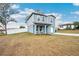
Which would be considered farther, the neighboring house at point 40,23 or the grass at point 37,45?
the neighboring house at point 40,23

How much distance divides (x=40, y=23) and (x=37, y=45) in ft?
1.20

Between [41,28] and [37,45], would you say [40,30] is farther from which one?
[37,45]

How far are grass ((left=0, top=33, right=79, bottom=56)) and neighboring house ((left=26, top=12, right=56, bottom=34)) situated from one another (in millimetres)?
88

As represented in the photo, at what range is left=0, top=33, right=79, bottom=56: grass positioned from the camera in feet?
9.29

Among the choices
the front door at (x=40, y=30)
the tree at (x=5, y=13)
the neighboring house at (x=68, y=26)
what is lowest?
the front door at (x=40, y=30)

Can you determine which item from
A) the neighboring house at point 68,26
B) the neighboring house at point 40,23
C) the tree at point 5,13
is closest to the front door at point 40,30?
the neighboring house at point 40,23

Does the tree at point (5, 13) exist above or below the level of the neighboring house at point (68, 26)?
above

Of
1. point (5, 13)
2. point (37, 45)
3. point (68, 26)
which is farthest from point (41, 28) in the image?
point (5, 13)

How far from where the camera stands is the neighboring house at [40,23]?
294cm

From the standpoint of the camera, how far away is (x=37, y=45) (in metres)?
2.88

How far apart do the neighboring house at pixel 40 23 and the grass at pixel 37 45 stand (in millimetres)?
88

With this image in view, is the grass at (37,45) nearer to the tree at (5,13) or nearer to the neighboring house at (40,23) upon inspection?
the neighboring house at (40,23)

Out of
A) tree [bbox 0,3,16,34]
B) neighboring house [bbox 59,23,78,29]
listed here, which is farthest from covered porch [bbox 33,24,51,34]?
tree [bbox 0,3,16,34]

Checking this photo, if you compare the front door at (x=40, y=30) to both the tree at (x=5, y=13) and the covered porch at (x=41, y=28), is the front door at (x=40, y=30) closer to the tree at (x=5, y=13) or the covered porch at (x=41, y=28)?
the covered porch at (x=41, y=28)
